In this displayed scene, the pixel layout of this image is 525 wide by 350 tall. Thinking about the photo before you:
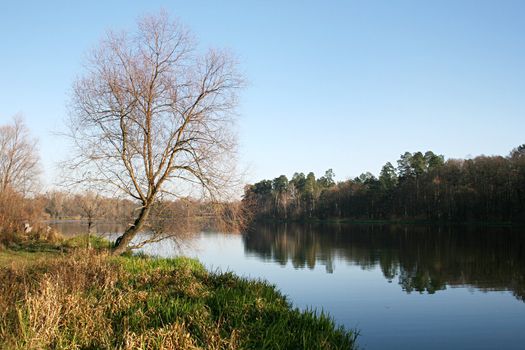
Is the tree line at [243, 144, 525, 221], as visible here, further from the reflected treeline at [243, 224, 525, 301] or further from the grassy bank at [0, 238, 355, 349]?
the grassy bank at [0, 238, 355, 349]

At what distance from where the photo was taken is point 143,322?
8031 mm

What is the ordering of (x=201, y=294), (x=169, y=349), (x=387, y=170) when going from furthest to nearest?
(x=387, y=170)
(x=201, y=294)
(x=169, y=349)

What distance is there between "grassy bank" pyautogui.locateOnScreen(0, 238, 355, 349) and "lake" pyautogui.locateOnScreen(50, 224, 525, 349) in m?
4.15

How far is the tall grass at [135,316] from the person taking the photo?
22.7 feet

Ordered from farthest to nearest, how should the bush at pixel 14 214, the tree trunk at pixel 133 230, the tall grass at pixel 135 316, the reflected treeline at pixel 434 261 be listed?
the bush at pixel 14 214
the reflected treeline at pixel 434 261
the tree trunk at pixel 133 230
the tall grass at pixel 135 316

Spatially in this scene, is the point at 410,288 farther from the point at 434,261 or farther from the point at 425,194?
the point at 425,194

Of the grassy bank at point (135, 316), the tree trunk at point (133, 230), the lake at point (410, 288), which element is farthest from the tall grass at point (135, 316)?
the tree trunk at point (133, 230)

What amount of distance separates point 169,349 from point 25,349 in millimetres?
1917

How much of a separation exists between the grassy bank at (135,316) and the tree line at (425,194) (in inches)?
1778

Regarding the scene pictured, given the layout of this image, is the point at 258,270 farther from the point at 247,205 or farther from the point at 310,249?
the point at 310,249

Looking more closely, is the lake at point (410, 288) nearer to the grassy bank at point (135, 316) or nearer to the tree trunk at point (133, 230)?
the tree trunk at point (133, 230)

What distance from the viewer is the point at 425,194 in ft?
254

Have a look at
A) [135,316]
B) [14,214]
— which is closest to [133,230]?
[14,214]

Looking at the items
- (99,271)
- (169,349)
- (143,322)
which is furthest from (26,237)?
(169,349)
